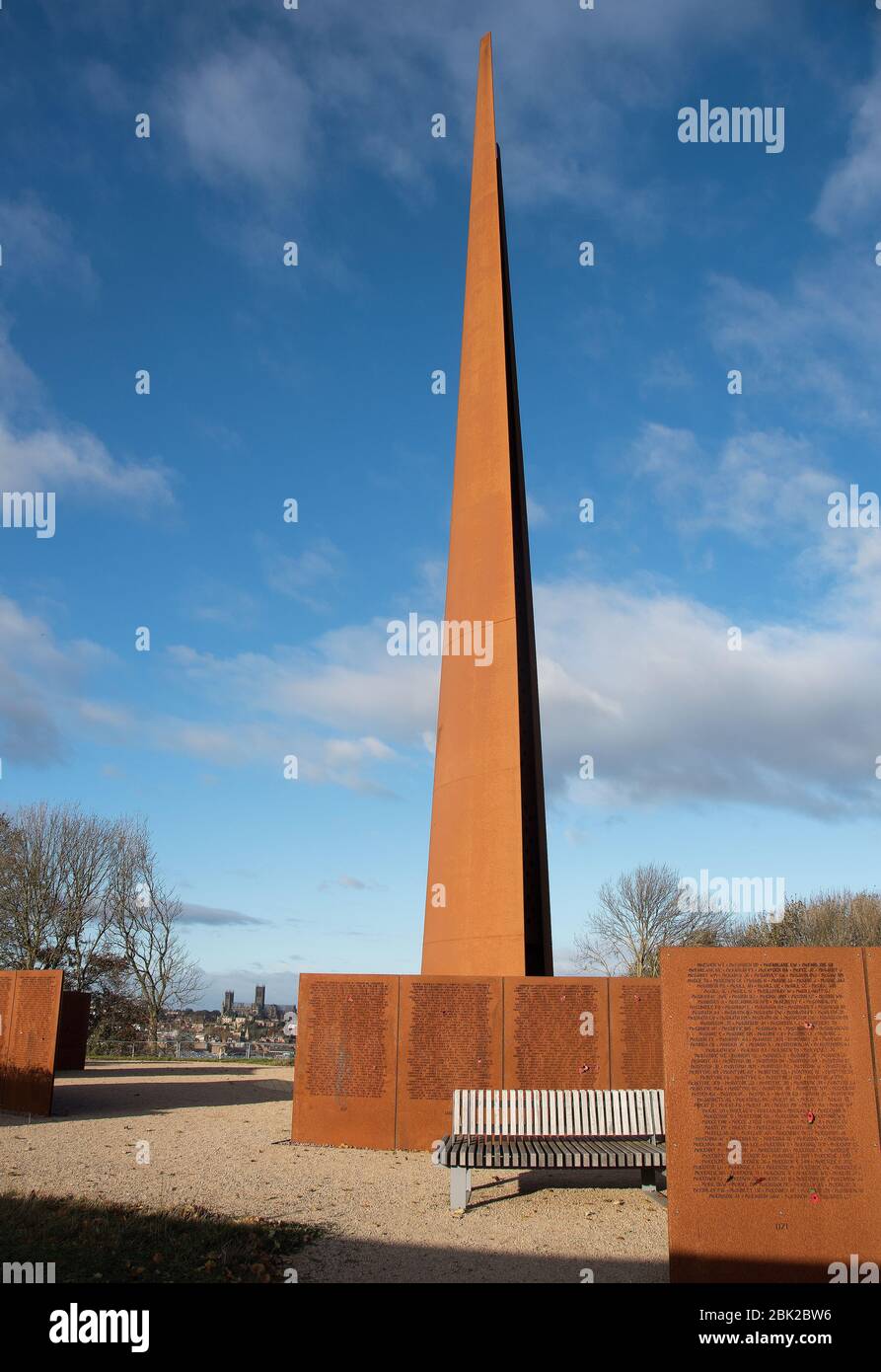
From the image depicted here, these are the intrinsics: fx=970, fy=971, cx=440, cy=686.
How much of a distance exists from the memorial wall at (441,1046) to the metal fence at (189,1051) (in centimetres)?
1504

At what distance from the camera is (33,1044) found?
41.4 ft

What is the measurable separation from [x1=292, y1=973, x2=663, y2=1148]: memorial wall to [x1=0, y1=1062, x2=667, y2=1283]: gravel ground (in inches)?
16.7

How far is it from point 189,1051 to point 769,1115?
2679 centimetres

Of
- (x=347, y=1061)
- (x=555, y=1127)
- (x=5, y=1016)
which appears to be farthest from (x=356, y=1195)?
(x=5, y=1016)

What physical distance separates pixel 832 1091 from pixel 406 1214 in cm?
352

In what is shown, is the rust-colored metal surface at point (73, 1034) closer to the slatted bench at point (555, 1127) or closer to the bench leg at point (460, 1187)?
the slatted bench at point (555, 1127)

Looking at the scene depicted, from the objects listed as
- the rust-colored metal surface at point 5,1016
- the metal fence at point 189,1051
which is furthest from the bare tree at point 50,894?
the rust-colored metal surface at point 5,1016

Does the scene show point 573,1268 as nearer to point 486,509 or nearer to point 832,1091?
point 832,1091

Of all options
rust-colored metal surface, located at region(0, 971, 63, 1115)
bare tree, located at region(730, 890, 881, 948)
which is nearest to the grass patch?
rust-colored metal surface, located at region(0, 971, 63, 1115)

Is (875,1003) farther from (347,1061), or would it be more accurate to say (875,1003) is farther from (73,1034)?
(73,1034)

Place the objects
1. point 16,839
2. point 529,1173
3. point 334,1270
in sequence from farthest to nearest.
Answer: point 16,839
point 529,1173
point 334,1270

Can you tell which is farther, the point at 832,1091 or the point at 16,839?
the point at 16,839
